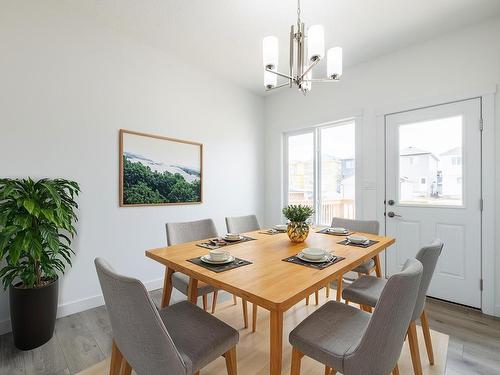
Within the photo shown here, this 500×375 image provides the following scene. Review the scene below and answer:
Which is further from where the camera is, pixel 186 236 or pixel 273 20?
pixel 273 20

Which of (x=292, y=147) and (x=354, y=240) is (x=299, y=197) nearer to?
(x=292, y=147)

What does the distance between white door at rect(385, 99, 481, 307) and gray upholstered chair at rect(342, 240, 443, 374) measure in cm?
121

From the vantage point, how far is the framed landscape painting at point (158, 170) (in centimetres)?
272

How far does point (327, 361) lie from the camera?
1074 millimetres

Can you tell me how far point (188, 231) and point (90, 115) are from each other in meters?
1.48

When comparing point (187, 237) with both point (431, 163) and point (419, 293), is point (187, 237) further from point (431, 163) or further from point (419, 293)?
point (431, 163)

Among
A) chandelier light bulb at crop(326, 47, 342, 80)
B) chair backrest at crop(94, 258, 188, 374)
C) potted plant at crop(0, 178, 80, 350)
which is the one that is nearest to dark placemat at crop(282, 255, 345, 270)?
chair backrest at crop(94, 258, 188, 374)

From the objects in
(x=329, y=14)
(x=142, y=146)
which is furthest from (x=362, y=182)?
(x=142, y=146)

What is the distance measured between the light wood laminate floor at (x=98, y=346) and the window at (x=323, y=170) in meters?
1.48

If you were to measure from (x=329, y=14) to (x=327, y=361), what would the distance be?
8.66 ft

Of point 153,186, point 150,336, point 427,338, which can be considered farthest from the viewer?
point 153,186

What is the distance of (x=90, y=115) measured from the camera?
97.0 inches

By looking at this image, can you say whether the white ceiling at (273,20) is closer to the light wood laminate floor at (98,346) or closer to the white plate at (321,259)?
the white plate at (321,259)

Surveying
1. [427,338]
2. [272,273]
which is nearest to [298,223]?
[272,273]
